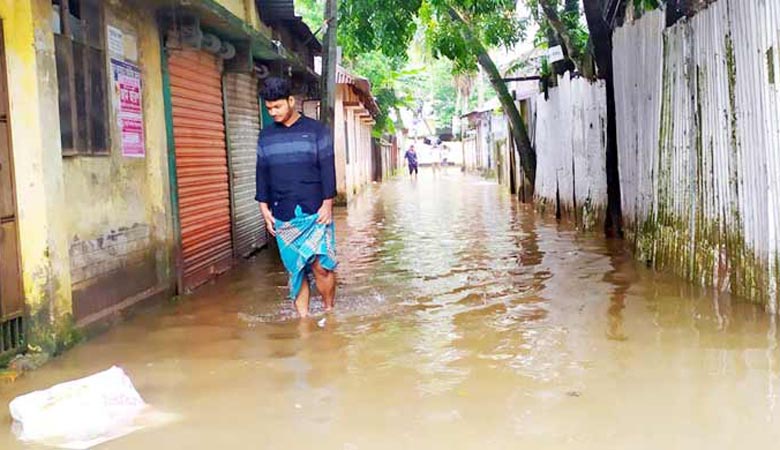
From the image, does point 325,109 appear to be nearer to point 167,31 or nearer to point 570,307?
point 167,31

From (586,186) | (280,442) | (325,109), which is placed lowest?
(280,442)

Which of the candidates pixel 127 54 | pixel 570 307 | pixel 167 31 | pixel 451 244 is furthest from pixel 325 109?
pixel 570 307

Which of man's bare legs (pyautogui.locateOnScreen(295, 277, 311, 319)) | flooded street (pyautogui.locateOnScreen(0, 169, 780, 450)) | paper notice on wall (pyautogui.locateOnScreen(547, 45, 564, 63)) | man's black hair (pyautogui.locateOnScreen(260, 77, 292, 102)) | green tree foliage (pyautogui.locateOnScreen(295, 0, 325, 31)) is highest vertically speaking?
green tree foliage (pyautogui.locateOnScreen(295, 0, 325, 31))

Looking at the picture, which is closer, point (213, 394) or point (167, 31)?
point (213, 394)

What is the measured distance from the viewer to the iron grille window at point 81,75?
5461 millimetres

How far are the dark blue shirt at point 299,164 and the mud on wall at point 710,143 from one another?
9.58 ft

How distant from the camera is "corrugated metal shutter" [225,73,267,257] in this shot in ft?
32.7

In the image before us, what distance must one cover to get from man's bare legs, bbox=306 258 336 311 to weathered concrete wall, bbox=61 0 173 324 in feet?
4.80

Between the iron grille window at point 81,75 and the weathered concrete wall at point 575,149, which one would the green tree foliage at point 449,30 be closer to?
the weathered concrete wall at point 575,149

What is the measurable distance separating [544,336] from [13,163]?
11.7ft

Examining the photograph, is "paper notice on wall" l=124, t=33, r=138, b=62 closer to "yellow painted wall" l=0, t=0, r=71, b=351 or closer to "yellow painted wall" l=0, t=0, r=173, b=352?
"yellow painted wall" l=0, t=0, r=173, b=352

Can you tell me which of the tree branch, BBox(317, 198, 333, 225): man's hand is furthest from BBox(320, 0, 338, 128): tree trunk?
BBox(317, 198, 333, 225): man's hand

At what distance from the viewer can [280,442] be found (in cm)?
363

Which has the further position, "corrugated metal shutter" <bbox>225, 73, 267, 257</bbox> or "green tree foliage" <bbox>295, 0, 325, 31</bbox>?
"green tree foliage" <bbox>295, 0, 325, 31</bbox>
